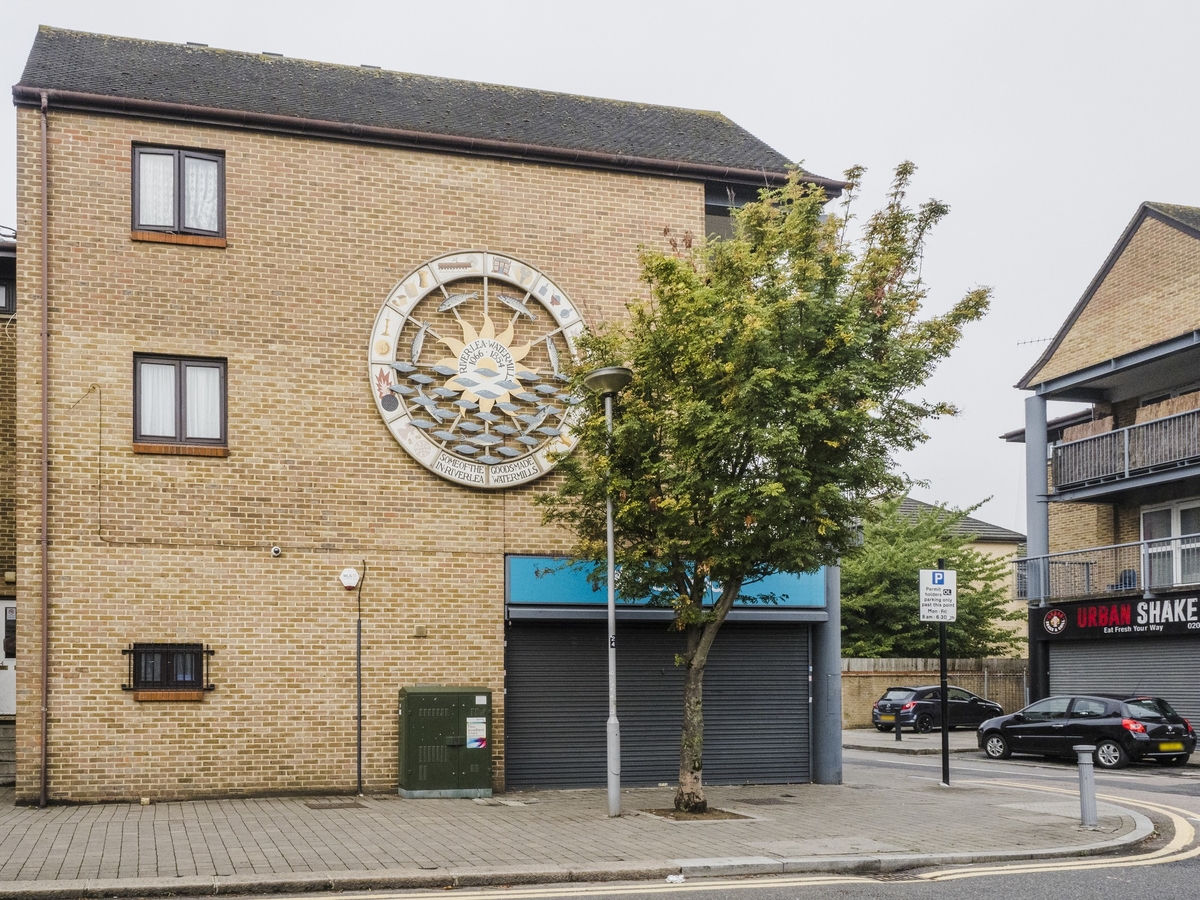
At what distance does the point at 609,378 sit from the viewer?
546 inches

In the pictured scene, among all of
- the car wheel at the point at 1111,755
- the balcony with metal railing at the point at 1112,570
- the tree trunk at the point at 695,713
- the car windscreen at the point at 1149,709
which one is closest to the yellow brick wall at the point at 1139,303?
the balcony with metal railing at the point at 1112,570

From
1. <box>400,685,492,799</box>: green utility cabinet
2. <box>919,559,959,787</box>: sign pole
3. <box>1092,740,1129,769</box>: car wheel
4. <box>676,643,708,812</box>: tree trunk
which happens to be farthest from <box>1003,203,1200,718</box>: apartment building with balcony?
<box>400,685,492,799</box>: green utility cabinet

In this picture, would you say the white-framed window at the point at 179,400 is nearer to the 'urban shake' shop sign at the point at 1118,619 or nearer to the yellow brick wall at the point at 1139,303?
the 'urban shake' shop sign at the point at 1118,619

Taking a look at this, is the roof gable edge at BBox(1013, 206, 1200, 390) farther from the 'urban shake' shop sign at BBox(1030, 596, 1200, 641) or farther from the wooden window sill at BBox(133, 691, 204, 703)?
the wooden window sill at BBox(133, 691, 204, 703)

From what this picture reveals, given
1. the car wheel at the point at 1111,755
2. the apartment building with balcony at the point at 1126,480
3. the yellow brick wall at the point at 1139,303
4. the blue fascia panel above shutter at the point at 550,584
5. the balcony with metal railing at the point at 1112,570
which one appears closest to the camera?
the blue fascia panel above shutter at the point at 550,584

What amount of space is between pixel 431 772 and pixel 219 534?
3815mm

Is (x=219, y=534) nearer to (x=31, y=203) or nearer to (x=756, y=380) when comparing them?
(x=31, y=203)

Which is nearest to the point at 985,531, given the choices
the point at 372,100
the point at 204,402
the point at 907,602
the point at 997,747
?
the point at 907,602

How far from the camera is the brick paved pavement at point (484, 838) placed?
33.4 ft

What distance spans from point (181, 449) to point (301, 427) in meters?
1.44

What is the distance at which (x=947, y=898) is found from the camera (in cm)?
976

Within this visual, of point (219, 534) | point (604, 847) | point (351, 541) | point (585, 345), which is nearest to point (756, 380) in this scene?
point (585, 345)

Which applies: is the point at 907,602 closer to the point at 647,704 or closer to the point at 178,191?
the point at 647,704

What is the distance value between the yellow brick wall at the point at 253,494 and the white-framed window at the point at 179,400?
0.60 feet
